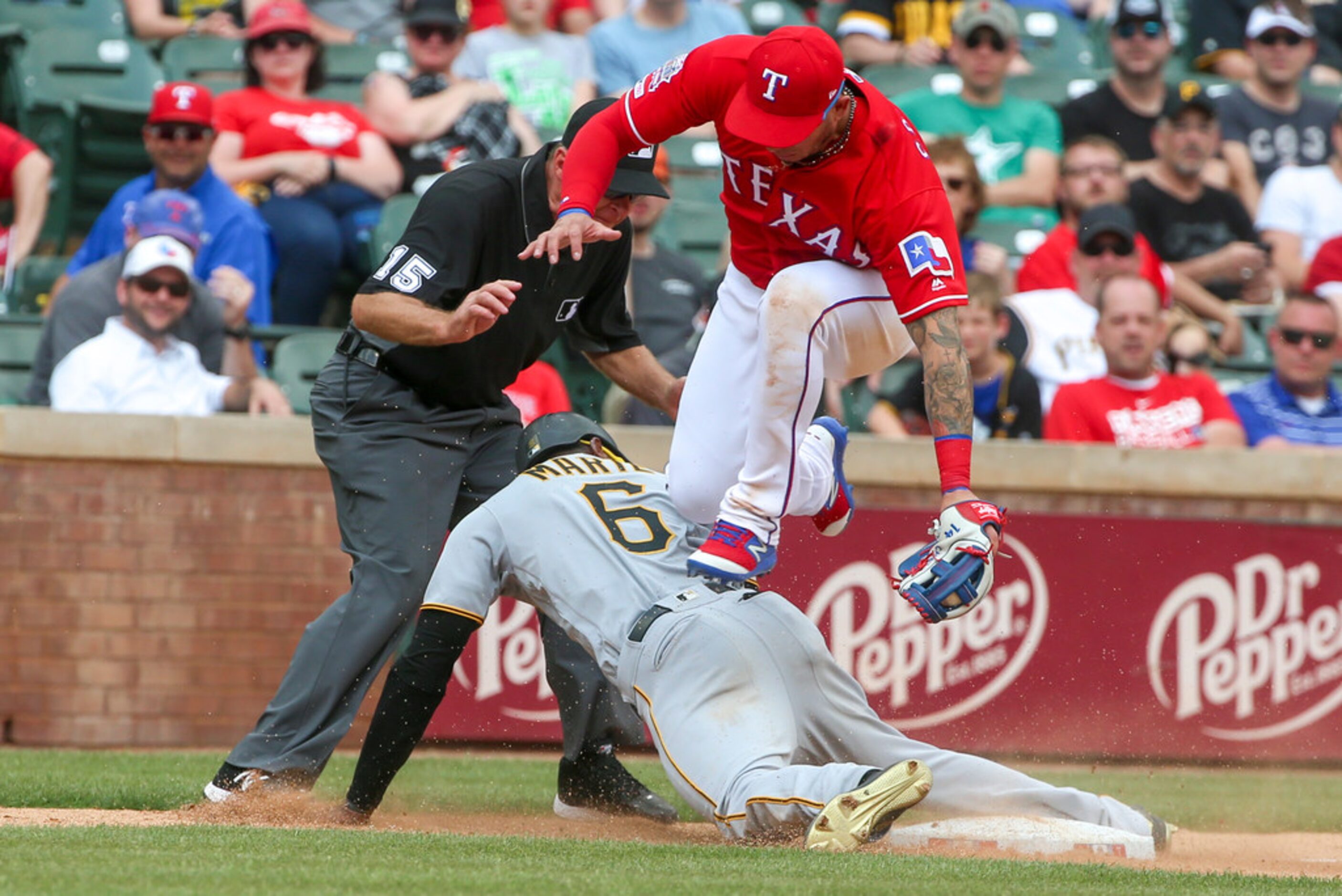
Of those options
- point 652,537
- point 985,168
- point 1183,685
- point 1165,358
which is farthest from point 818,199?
point 985,168

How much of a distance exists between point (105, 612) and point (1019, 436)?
4.14m

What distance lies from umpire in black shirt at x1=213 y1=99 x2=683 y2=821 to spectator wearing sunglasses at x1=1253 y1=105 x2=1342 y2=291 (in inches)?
233

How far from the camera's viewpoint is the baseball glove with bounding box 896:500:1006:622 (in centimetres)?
458

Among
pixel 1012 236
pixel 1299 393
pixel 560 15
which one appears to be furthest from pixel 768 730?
pixel 560 15

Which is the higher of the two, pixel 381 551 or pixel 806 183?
pixel 806 183

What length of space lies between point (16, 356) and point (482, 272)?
12.8 feet

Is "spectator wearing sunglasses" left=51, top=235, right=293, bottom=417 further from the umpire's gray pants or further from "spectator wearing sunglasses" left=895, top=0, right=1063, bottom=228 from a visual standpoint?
"spectator wearing sunglasses" left=895, top=0, right=1063, bottom=228

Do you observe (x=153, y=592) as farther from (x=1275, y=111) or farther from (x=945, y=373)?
(x=1275, y=111)

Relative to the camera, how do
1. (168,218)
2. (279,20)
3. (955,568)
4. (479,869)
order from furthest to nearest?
(279,20) → (168,218) → (955,568) → (479,869)

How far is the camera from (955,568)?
181 inches

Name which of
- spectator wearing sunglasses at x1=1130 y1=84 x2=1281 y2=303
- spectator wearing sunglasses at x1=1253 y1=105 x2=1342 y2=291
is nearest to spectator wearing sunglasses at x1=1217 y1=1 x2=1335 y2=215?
spectator wearing sunglasses at x1=1253 y1=105 x2=1342 y2=291

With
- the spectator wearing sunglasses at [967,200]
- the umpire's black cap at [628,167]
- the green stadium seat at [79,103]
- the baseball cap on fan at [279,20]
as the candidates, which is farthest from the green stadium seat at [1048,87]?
the umpire's black cap at [628,167]

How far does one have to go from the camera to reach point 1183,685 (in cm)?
782

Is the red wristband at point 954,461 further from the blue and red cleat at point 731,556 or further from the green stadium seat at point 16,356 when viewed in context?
the green stadium seat at point 16,356
